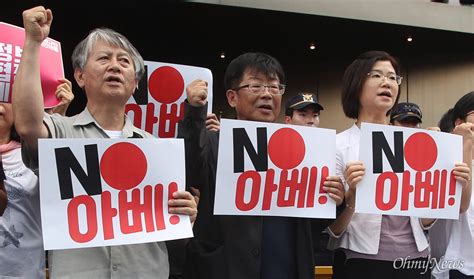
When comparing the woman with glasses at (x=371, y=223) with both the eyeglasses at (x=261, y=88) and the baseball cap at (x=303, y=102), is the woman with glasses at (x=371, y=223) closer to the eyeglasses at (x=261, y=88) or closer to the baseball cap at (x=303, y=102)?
the eyeglasses at (x=261, y=88)

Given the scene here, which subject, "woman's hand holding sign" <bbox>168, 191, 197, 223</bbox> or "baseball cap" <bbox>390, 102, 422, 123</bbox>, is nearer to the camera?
"woman's hand holding sign" <bbox>168, 191, 197, 223</bbox>

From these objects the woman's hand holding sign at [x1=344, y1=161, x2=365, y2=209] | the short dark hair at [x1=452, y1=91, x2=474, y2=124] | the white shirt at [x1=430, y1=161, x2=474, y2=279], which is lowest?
the white shirt at [x1=430, y1=161, x2=474, y2=279]

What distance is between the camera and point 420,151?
2.46 meters

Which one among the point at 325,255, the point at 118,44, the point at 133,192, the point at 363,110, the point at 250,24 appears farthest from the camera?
the point at 250,24

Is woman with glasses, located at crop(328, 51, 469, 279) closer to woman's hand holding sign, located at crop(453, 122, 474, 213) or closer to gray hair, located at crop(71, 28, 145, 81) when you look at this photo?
woman's hand holding sign, located at crop(453, 122, 474, 213)

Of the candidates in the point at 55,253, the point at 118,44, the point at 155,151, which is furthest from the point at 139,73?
the point at 55,253

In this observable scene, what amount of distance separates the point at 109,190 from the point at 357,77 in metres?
1.37

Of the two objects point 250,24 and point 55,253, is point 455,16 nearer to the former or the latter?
point 250,24

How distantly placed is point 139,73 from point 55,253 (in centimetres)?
76

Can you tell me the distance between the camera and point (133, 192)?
6.46 ft

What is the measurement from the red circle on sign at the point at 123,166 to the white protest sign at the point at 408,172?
3.03ft

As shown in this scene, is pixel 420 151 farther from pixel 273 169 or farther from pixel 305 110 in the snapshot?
pixel 305 110

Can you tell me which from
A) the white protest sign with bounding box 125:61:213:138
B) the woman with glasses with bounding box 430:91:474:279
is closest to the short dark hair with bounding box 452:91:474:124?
the woman with glasses with bounding box 430:91:474:279

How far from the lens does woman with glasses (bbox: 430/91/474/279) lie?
2659mm
